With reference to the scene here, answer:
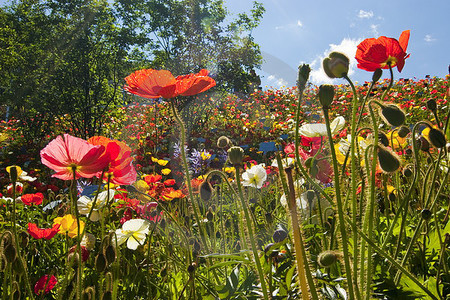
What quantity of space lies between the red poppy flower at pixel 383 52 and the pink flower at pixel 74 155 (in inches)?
22.4

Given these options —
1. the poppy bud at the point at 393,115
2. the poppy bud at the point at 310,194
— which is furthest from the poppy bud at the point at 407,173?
the poppy bud at the point at 393,115

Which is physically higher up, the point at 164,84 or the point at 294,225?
the point at 164,84

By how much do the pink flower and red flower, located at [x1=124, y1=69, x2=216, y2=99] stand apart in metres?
0.27

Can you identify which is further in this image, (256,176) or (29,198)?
(29,198)

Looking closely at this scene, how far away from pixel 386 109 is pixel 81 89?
662 centimetres

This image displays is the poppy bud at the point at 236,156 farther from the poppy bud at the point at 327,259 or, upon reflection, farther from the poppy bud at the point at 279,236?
the poppy bud at the point at 279,236

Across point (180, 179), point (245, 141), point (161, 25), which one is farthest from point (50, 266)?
point (161, 25)

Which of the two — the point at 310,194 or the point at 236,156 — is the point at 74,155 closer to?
the point at 236,156

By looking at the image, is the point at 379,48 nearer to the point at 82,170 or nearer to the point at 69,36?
the point at 82,170

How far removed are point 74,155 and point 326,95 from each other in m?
0.52

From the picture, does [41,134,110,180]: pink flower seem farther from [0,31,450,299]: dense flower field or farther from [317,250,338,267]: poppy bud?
[317,250,338,267]: poppy bud

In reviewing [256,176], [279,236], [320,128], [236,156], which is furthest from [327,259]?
[256,176]

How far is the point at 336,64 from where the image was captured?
0.60m

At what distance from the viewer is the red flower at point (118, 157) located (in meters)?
0.82
